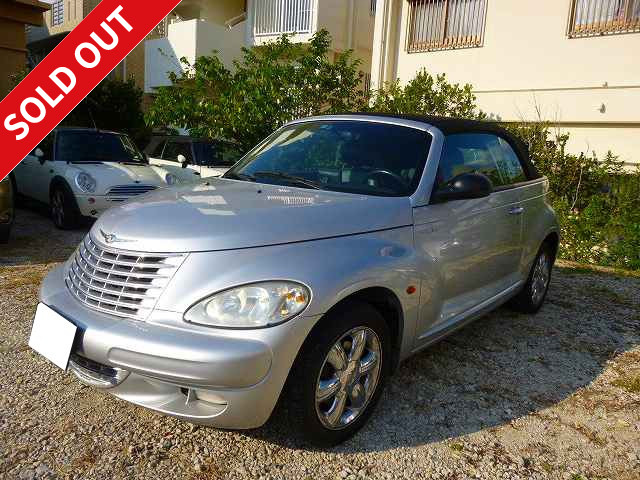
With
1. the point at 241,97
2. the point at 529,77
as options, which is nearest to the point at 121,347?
the point at 241,97

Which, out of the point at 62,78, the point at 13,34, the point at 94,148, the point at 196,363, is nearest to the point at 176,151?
the point at 94,148

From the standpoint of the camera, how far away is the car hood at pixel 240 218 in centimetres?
250

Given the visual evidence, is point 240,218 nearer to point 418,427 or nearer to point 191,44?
point 418,427

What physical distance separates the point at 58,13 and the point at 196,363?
26.3 metres

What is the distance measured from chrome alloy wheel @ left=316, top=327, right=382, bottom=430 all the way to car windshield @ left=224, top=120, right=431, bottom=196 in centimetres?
90

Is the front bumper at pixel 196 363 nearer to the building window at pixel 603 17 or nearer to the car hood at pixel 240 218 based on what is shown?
the car hood at pixel 240 218

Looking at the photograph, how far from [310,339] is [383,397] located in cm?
106

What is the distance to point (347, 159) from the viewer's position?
350 centimetres

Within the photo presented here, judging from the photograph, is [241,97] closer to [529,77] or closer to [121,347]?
[529,77]

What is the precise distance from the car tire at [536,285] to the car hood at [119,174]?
5230 millimetres

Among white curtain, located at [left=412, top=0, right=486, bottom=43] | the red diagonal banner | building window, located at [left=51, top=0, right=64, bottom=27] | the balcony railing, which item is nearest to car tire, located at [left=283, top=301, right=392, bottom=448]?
the red diagonal banner

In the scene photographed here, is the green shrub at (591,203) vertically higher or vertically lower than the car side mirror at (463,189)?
lower

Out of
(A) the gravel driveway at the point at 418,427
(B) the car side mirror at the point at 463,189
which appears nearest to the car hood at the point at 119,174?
(A) the gravel driveway at the point at 418,427

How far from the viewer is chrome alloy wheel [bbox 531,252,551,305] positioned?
4.86 m
